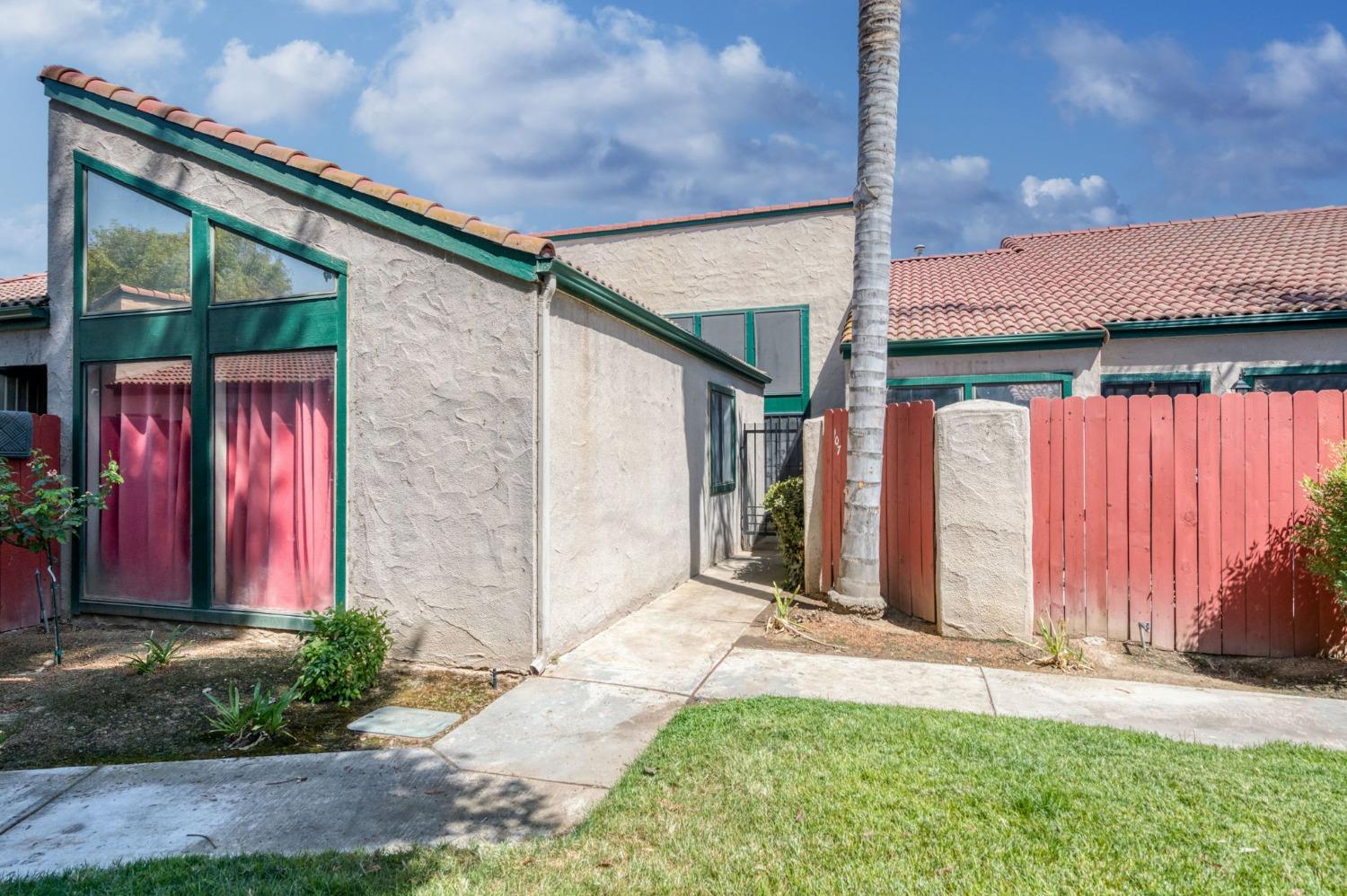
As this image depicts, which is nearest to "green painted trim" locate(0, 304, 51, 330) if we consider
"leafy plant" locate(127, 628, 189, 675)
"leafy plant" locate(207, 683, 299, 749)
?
"leafy plant" locate(127, 628, 189, 675)

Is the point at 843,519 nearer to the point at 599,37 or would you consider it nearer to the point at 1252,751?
the point at 1252,751

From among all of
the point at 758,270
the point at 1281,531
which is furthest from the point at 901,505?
the point at 758,270

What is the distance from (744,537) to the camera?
13.1 meters

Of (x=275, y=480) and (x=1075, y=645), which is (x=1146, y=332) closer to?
(x=1075, y=645)

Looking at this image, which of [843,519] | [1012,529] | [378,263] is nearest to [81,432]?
[378,263]

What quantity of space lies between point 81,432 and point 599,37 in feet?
29.1

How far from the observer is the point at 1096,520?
6492 millimetres

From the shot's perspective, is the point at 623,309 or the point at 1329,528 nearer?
the point at 1329,528

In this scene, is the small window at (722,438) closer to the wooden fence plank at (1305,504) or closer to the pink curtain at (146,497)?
the pink curtain at (146,497)

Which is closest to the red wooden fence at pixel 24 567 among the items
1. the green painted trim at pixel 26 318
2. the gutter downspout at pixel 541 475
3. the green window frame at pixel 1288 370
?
the green painted trim at pixel 26 318

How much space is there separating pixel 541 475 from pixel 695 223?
11017 mm

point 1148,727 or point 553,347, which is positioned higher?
point 553,347

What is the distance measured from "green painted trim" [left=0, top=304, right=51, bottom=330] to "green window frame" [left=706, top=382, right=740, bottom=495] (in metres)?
7.62

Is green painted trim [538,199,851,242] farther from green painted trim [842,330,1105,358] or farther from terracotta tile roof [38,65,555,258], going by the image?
terracotta tile roof [38,65,555,258]
